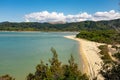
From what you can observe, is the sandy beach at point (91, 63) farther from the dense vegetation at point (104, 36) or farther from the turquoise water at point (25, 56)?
the dense vegetation at point (104, 36)

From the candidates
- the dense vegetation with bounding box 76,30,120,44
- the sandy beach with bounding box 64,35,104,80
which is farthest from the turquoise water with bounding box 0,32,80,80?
the dense vegetation with bounding box 76,30,120,44

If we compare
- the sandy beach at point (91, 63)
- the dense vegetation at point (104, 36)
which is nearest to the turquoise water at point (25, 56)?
the sandy beach at point (91, 63)

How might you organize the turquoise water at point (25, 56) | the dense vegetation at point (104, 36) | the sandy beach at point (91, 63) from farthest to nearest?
the turquoise water at point (25, 56) → the sandy beach at point (91, 63) → the dense vegetation at point (104, 36)

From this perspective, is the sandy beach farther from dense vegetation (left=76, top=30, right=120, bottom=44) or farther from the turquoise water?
dense vegetation (left=76, top=30, right=120, bottom=44)

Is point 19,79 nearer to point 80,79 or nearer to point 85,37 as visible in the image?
point 80,79

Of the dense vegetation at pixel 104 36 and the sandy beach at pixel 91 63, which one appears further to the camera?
the sandy beach at pixel 91 63

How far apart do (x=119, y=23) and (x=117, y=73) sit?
3.44 metres

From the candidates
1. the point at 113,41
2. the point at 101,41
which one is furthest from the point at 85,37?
the point at 113,41

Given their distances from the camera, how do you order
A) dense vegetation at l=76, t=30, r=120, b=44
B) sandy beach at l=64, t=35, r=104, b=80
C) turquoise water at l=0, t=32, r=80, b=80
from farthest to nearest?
1. turquoise water at l=0, t=32, r=80, b=80
2. sandy beach at l=64, t=35, r=104, b=80
3. dense vegetation at l=76, t=30, r=120, b=44

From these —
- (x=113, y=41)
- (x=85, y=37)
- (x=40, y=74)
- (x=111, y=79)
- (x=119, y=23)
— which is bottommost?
(x=85, y=37)

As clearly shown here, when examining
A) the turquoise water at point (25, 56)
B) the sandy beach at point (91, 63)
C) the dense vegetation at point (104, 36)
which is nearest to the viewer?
the dense vegetation at point (104, 36)

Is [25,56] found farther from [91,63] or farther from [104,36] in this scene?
[104,36]

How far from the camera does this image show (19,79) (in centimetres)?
2247

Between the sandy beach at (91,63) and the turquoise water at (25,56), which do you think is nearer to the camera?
the sandy beach at (91,63)
